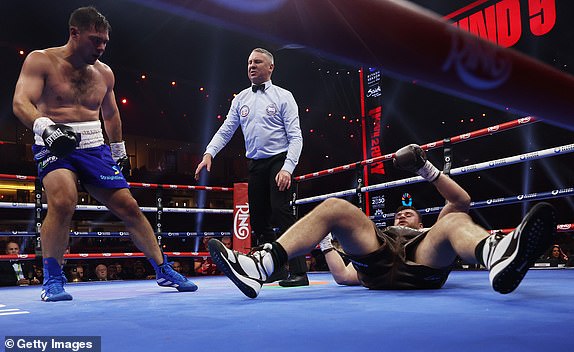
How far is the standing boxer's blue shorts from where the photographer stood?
80.0 inches

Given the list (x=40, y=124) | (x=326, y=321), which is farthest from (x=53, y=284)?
(x=326, y=321)

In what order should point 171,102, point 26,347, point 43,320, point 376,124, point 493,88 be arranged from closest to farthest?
point 493,88 → point 26,347 → point 43,320 → point 376,124 → point 171,102

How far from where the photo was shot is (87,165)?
210 centimetres

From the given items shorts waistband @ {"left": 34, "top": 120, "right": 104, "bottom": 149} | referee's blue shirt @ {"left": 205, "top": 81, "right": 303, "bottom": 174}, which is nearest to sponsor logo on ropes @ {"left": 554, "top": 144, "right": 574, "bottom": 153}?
referee's blue shirt @ {"left": 205, "top": 81, "right": 303, "bottom": 174}

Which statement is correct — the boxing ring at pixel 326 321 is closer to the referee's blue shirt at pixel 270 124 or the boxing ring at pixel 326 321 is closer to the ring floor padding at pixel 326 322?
the ring floor padding at pixel 326 322

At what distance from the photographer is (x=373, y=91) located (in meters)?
8.06

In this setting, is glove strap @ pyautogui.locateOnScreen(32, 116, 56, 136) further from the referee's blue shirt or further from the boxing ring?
the referee's blue shirt

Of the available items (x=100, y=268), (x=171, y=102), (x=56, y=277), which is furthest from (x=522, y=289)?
(x=171, y=102)

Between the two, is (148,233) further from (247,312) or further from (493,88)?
(493,88)

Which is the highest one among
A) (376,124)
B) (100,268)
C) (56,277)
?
(376,124)

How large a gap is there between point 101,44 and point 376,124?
20.7 ft

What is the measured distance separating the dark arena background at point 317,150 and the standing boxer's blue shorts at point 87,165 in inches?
18.8

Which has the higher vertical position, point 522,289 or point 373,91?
point 373,91

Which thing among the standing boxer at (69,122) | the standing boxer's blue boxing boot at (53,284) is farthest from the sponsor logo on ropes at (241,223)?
the standing boxer's blue boxing boot at (53,284)
